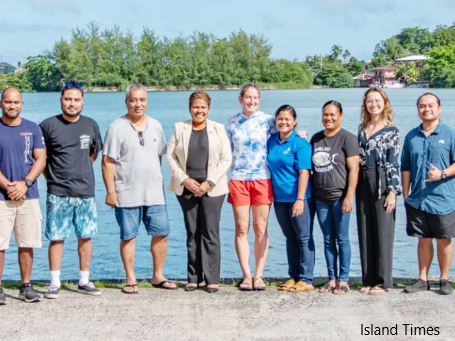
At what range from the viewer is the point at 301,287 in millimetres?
5766

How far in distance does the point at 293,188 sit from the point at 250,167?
0.46 m

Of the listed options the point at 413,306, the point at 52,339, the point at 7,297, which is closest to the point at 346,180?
the point at 413,306

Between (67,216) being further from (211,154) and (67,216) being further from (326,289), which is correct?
(326,289)

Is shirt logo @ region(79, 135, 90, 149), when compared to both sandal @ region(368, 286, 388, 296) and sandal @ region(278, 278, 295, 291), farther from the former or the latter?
sandal @ region(368, 286, 388, 296)

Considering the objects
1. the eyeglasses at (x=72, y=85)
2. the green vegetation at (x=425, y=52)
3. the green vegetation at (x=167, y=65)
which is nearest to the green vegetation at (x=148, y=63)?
the green vegetation at (x=167, y=65)

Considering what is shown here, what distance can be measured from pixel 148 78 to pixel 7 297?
4171 inches

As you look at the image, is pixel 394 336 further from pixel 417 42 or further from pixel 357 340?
pixel 417 42

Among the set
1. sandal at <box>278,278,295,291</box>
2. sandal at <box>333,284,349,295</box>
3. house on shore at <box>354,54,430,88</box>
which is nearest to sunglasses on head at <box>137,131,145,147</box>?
sandal at <box>278,278,295,291</box>

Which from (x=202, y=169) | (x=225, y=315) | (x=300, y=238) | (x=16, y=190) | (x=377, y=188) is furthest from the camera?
(x=300, y=238)

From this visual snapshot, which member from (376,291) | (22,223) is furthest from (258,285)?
(22,223)

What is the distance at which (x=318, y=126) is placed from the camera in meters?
34.7

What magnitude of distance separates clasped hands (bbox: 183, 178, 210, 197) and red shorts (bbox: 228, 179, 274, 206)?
31 cm

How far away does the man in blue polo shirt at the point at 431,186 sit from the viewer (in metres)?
5.59

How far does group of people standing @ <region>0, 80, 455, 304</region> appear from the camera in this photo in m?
5.57
